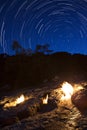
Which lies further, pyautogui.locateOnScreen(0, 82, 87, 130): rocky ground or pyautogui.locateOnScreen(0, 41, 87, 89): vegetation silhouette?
pyautogui.locateOnScreen(0, 41, 87, 89): vegetation silhouette

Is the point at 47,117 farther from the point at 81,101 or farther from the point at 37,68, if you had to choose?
the point at 37,68

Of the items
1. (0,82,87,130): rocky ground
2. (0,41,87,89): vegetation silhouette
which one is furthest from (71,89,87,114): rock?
(0,41,87,89): vegetation silhouette

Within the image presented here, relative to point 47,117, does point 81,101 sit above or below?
above

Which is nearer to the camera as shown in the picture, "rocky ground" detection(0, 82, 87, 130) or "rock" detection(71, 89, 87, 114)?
"rocky ground" detection(0, 82, 87, 130)

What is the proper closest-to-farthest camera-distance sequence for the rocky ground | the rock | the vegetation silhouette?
the rocky ground < the rock < the vegetation silhouette

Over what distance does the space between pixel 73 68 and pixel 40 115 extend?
90.8 ft

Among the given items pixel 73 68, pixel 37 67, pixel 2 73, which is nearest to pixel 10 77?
pixel 2 73

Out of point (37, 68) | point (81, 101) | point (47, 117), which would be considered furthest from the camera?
point (37, 68)

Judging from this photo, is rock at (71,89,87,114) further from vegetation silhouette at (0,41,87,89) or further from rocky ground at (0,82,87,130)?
vegetation silhouette at (0,41,87,89)

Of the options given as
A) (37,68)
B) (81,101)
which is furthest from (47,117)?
(37,68)

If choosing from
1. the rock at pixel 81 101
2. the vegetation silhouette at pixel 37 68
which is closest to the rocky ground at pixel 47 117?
the rock at pixel 81 101

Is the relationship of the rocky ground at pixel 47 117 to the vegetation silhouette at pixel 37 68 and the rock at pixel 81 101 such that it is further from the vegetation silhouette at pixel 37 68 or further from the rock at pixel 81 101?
the vegetation silhouette at pixel 37 68

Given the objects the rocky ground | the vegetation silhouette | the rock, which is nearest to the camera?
the rocky ground

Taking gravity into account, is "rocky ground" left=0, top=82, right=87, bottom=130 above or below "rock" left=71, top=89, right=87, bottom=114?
below
